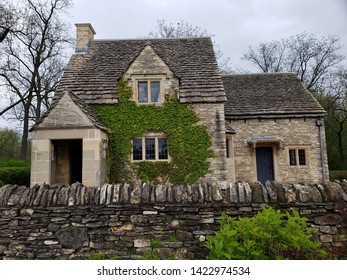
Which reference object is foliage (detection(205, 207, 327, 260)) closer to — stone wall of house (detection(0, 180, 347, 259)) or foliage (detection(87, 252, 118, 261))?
stone wall of house (detection(0, 180, 347, 259))

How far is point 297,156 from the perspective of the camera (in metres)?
16.8

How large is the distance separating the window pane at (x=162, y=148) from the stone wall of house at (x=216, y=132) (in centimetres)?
222

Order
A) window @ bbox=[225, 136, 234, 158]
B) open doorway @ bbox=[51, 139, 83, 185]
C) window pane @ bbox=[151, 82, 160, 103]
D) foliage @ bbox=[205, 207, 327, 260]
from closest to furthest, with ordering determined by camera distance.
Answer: foliage @ bbox=[205, 207, 327, 260] < open doorway @ bbox=[51, 139, 83, 185] < window pane @ bbox=[151, 82, 160, 103] < window @ bbox=[225, 136, 234, 158]

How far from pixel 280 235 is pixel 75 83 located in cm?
1364

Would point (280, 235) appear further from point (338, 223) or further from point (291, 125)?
point (291, 125)

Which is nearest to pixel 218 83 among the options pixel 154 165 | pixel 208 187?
pixel 154 165

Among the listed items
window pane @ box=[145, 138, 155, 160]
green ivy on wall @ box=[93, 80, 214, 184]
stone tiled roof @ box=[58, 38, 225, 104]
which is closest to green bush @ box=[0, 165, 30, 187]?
stone tiled roof @ box=[58, 38, 225, 104]

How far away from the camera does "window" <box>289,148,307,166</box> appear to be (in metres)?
16.8

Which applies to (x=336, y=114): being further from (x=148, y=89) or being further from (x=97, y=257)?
(x=97, y=257)

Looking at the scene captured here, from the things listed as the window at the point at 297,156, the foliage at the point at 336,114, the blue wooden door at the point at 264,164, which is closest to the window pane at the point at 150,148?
the blue wooden door at the point at 264,164

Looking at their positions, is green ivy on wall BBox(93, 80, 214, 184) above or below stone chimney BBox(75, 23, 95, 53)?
below

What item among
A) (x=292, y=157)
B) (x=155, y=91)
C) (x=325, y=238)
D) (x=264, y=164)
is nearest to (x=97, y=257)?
(x=325, y=238)

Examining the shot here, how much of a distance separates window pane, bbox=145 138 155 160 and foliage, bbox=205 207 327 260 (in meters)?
9.69

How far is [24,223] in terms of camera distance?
5211mm
